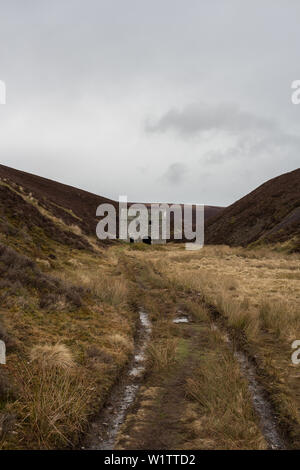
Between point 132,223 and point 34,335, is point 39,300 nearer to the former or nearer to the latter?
point 34,335

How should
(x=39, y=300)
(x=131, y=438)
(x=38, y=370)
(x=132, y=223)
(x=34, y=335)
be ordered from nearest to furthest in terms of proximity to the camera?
(x=131, y=438)
(x=38, y=370)
(x=34, y=335)
(x=39, y=300)
(x=132, y=223)

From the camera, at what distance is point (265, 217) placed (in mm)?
57344

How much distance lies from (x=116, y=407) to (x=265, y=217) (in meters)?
54.8

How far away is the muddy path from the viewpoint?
17.8 ft

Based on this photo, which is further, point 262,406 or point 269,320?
point 269,320

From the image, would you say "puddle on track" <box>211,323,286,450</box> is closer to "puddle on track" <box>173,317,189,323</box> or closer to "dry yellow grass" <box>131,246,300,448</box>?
"dry yellow grass" <box>131,246,300,448</box>

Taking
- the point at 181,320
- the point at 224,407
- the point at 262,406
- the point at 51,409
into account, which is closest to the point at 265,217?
the point at 181,320

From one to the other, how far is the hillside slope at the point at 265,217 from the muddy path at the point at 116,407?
39.2 meters

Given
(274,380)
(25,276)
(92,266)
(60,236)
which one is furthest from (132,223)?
(274,380)

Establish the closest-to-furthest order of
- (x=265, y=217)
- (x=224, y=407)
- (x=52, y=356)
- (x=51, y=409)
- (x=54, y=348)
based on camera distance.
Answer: (x=51, y=409)
(x=224, y=407)
(x=52, y=356)
(x=54, y=348)
(x=265, y=217)

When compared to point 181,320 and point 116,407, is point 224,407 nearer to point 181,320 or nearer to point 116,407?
point 116,407

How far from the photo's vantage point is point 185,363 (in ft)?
28.6

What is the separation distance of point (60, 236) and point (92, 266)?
701 cm

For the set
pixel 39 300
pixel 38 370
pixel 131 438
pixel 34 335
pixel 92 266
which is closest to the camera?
pixel 131 438
